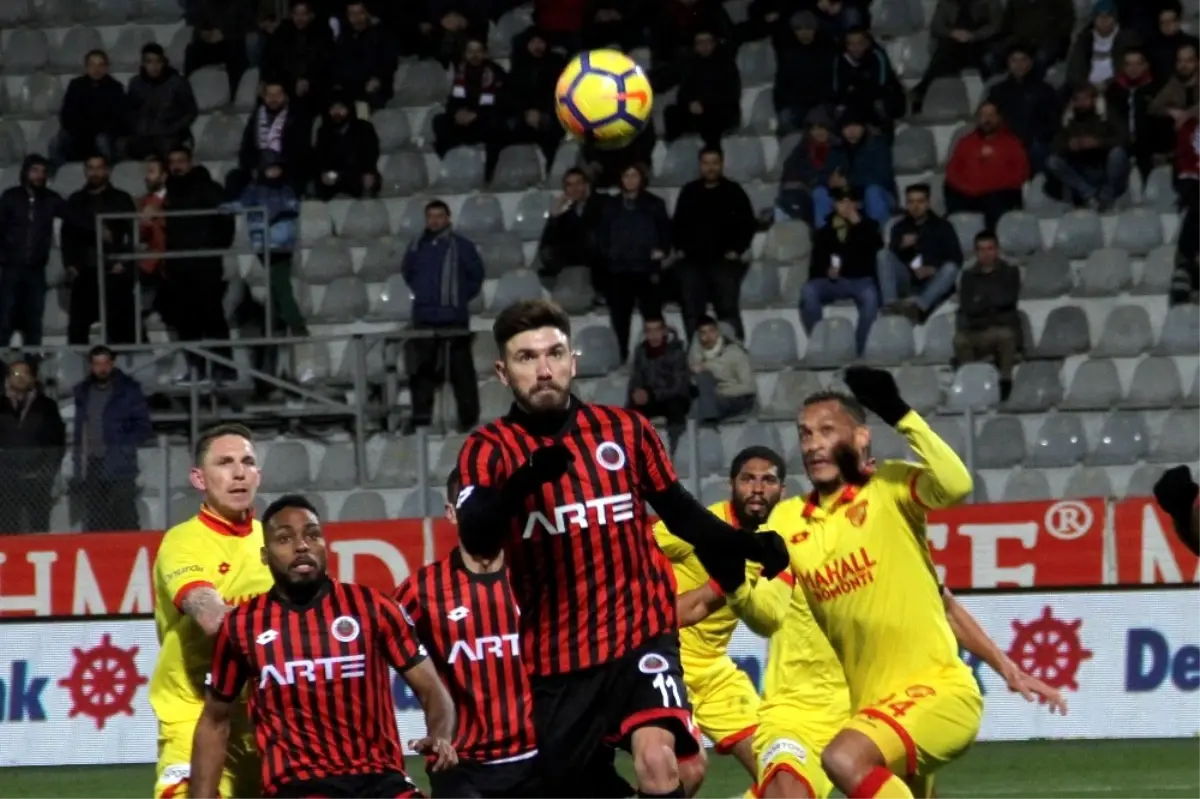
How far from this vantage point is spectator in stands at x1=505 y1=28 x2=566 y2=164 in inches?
742

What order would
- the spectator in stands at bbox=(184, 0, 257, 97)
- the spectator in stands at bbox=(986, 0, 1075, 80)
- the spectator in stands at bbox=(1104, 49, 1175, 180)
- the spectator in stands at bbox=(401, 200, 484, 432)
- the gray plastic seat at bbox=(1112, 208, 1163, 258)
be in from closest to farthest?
the spectator in stands at bbox=(401, 200, 484, 432), the spectator in stands at bbox=(1104, 49, 1175, 180), the gray plastic seat at bbox=(1112, 208, 1163, 258), the spectator in stands at bbox=(986, 0, 1075, 80), the spectator in stands at bbox=(184, 0, 257, 97)

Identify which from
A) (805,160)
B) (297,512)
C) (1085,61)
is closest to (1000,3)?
(1085,61)

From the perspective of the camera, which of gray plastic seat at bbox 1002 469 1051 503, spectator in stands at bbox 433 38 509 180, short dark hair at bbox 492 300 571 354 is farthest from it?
spectator in stands at bbox 433 38 509 180

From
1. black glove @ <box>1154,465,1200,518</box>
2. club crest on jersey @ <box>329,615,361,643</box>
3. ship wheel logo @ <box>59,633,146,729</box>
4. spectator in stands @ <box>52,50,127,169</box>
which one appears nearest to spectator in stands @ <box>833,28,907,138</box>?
spectator in stands @ <box>52,50,127,169</box>

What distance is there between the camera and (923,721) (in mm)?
7246

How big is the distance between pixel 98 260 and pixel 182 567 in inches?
424

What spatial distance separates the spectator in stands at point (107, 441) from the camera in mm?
14820

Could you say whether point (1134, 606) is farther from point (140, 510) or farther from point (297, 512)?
point (297, 512)

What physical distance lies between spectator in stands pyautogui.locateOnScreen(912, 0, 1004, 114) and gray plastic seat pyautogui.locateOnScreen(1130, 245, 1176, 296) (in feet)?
7.80

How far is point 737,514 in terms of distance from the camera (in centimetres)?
954

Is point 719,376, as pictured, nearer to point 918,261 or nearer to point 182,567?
point 918,261

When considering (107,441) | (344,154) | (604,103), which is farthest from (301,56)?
(604,103)

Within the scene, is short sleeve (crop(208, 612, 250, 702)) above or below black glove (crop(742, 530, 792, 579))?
below

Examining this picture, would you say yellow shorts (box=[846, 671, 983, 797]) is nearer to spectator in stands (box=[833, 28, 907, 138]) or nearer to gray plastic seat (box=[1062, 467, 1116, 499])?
gray plastic seat (box=[1062, 467, 1116, 499])
